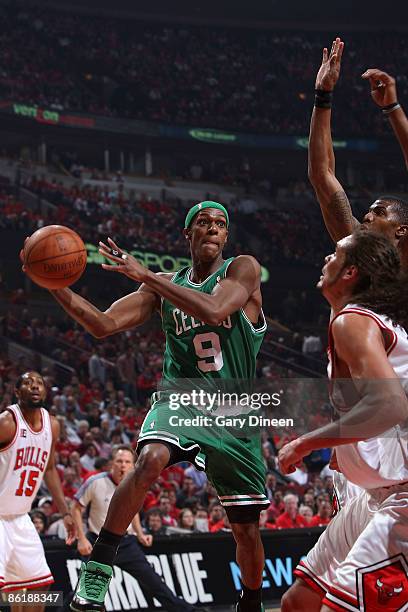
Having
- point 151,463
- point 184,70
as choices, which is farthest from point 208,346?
point 184,70

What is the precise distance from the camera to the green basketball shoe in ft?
13.8

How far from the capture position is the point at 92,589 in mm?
4262

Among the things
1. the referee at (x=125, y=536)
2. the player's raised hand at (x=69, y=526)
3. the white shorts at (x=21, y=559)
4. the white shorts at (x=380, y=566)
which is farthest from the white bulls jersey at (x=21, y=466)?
the white shorts at (x=380, y=566)

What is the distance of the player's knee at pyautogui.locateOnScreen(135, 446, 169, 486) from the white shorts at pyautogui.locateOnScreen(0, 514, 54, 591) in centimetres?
284

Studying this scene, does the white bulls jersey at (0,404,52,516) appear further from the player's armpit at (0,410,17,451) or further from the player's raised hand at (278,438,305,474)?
the player's raised hand at (278,438,305,474)

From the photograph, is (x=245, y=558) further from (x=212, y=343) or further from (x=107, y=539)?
(x=212, y=343)

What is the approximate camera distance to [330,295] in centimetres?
347

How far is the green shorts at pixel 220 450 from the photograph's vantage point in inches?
186

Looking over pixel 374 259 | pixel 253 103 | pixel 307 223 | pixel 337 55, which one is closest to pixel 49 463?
pixel 337 55

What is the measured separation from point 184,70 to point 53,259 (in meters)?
30.9

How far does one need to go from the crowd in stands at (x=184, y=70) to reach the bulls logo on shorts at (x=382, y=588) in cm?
2772

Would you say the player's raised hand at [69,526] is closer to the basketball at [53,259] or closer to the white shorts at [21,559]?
the white shorts at [21,559]

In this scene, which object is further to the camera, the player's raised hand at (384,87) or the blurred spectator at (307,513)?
the blurred spectator at (307,513)

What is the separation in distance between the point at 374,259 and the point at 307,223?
26.8 meters
